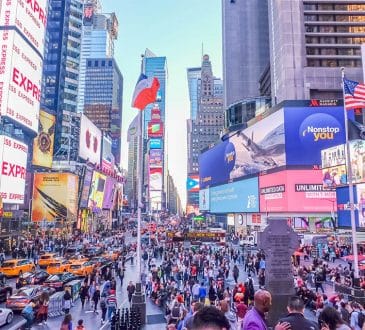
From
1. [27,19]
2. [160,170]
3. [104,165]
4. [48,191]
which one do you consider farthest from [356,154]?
[160,170]

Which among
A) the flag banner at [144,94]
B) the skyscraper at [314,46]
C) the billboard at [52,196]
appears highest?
the skyscraper at [314,46]

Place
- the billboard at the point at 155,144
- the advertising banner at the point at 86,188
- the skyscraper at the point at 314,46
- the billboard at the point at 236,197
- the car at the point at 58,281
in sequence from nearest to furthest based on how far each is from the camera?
the car at the point at 58,281 < the advertising banner at the point at 86,188 < the skyscraper at the point at 314,46 < the billboard at the point at 236,197 < the billboard at the point at 155,144

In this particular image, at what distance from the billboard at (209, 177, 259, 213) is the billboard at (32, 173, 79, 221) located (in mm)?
37978

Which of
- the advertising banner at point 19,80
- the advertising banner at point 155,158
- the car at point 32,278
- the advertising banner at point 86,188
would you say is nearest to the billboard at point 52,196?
the advertising banner at point 86,188

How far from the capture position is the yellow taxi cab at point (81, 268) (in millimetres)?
28203

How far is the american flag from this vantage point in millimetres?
21156

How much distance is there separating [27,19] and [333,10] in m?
68.4

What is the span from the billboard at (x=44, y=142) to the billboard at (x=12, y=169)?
13960 millimetres

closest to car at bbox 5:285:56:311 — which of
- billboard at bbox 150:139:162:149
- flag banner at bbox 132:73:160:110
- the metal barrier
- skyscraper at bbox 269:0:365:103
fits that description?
the metal barrier

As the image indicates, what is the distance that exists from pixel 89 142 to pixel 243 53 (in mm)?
76499

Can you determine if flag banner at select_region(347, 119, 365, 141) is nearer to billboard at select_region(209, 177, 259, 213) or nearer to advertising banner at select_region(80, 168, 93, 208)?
billboard at select_region(209, 177, 259, 213)

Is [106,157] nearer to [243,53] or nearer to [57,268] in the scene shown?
[243,53]

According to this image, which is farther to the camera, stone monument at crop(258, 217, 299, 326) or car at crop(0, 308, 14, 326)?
car at crop(0, 308, 14, 326)

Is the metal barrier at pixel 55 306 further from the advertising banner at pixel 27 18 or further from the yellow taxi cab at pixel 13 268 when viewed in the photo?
the advertising banner at pixel 27 18
